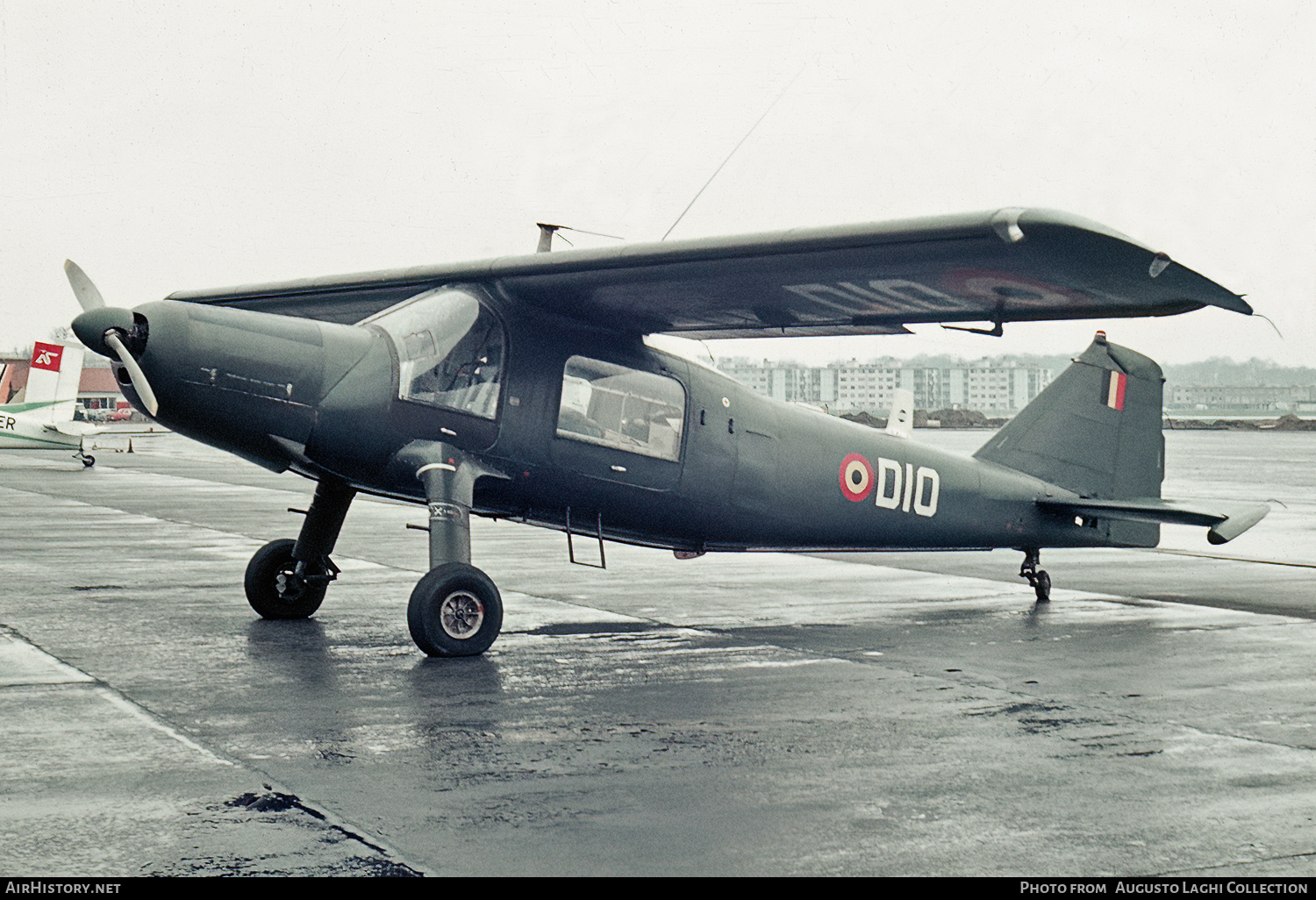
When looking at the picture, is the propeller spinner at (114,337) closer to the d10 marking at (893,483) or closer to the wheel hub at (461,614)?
the wheel hub at (461,614)

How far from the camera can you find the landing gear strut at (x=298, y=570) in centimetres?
1057

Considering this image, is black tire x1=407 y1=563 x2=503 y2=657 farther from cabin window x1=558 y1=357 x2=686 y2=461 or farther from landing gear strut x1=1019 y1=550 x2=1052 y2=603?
landing gear strut x1=1019 y1=550 x2=1052 y2=603

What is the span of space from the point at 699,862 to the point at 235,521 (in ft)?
63.4

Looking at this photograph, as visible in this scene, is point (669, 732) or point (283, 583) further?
point (283, 583)

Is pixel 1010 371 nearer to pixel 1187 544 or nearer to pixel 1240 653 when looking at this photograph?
pixel 1187 544

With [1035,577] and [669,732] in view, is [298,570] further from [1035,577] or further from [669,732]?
[1035,577]

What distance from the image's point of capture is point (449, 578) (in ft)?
28.6

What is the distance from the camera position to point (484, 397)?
953 cm

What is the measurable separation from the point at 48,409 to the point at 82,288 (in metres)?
36.8
